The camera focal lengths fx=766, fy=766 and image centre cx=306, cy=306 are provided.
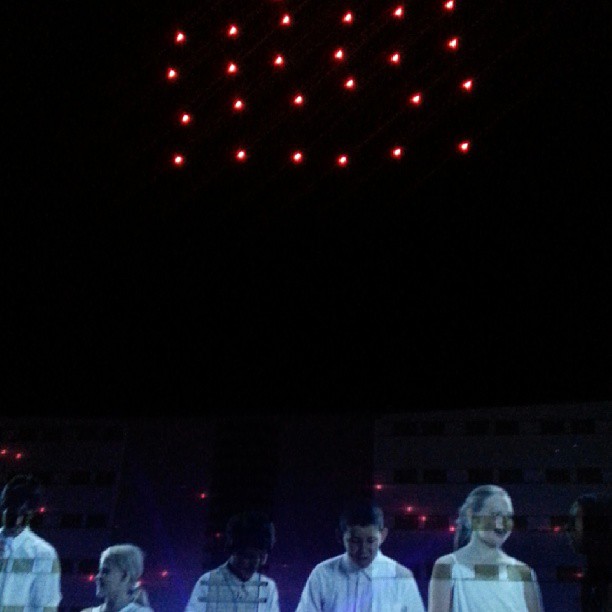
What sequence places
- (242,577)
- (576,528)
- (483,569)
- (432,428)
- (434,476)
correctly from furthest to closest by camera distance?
(432,428) < (434,476) < (242,577) < (576,528) < (483,569)

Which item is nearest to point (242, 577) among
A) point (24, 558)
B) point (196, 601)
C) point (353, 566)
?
point (196, 601)

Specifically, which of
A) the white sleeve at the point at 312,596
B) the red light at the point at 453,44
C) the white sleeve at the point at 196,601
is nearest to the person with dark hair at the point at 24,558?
the white sleeve at the point at 196,601

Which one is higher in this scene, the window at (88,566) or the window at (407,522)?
the window at (407,522)

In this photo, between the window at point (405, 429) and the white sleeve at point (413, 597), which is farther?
the window at point (405, 429)

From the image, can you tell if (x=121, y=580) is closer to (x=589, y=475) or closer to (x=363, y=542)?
(x=363, y=542)

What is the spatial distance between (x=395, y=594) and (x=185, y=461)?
1201 mm

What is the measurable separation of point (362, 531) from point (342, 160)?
1738 millimetres

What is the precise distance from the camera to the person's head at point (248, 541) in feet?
11.3

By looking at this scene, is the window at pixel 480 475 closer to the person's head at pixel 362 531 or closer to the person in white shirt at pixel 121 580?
the person's head at pixel 362 531

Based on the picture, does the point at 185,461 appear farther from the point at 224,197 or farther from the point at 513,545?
the point at 513,545

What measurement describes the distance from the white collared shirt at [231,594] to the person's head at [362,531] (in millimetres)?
378

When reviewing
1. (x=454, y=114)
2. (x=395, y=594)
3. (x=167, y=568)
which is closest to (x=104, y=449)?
(x=167, y=568)

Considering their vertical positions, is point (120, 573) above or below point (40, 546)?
below

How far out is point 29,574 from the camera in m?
3.60
